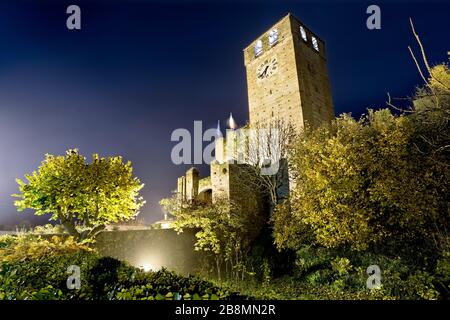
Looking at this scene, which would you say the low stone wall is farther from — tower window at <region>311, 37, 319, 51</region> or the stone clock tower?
tower window at <region>311, 37, 319, 51</region>

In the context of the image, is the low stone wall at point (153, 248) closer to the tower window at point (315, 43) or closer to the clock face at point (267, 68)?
the clock face at point (267, 68)

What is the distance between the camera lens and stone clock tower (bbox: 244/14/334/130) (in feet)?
66.7

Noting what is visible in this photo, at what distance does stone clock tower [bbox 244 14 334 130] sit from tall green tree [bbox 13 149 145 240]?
1246 centimetres

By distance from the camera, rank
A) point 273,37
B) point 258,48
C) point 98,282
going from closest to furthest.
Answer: point 98,282, point 273,37, point 258,48

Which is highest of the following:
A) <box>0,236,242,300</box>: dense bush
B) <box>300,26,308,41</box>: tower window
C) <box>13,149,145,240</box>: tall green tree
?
<box>300,26,308,41</box>: tower window

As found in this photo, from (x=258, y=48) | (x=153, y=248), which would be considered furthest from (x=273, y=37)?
(x=153, y=248)

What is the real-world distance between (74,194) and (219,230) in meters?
7.08

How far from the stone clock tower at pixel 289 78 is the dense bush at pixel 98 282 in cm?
1657

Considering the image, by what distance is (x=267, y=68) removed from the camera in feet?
77.3

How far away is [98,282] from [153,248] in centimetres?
698

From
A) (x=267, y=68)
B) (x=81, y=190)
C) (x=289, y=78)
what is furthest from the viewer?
(x=267, y=68)

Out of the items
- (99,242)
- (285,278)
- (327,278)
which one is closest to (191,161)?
(99,242)

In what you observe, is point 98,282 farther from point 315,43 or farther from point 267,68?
point 315,43

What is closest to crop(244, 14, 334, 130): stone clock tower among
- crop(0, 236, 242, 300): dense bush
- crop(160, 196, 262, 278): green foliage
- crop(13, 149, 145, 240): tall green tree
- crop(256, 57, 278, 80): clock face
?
crop(256, 57, 278, 80): clock face
